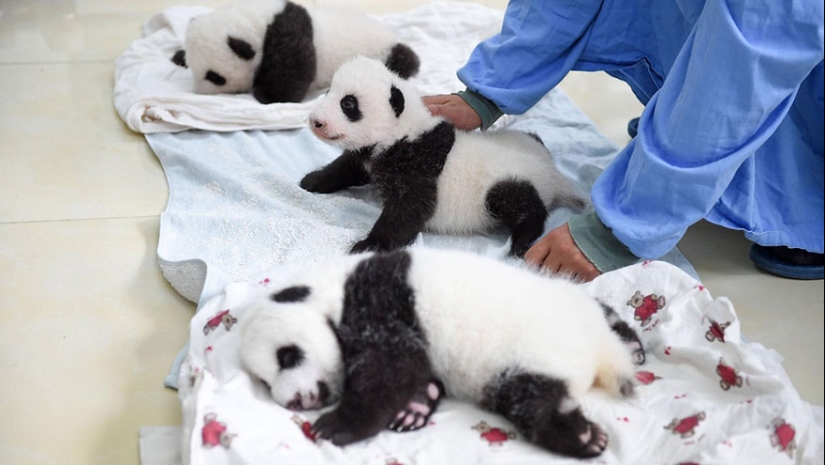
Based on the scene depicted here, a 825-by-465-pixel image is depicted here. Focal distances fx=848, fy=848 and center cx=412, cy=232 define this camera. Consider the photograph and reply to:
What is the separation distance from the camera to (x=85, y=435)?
1.23 m

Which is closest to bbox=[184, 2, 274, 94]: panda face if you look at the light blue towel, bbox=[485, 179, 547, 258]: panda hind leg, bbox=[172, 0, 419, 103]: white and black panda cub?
bbox=[172, 0, 419, 103]: white and black panda cub

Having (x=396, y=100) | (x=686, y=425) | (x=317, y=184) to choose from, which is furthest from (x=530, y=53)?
(x=686, y=425)

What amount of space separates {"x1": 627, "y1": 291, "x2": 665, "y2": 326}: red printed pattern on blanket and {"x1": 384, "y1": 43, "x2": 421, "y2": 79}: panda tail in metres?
1.16

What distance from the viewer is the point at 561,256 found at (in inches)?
60.1

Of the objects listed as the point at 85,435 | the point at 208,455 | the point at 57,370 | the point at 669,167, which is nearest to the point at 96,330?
the point at 57,370

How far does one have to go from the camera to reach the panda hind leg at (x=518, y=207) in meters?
1.62

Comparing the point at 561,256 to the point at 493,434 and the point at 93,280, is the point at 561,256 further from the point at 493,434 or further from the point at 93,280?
the point at 93,280

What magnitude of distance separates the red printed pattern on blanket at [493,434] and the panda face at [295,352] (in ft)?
0.65

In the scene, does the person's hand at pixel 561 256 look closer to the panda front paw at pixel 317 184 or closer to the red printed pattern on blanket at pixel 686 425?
the red printed pattern on blanket at pixel 686 425

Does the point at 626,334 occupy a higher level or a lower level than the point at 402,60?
higher

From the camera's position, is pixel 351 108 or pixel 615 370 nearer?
pixel 615 370

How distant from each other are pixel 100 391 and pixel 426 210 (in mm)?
659

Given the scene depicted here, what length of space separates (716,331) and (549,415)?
344 millimetres

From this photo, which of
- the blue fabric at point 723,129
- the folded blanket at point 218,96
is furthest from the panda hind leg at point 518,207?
the folded blanket at point 218,96
